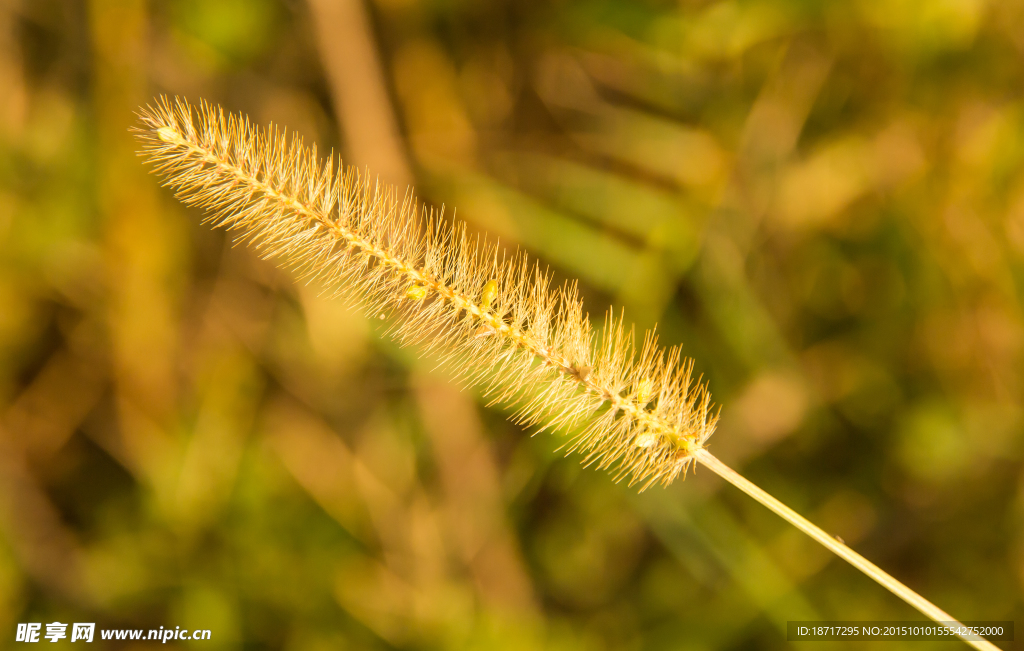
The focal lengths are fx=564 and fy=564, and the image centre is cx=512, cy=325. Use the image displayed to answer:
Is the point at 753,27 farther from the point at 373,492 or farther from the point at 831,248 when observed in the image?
the point at 373,492

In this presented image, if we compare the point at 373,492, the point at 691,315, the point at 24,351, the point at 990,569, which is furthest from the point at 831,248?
the point at 24,351

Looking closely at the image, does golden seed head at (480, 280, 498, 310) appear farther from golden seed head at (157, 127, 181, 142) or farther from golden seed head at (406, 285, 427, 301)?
golden seed head at (157, 127, 181, 142)

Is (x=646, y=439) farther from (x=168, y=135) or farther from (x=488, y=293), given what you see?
(x=168, y=135)

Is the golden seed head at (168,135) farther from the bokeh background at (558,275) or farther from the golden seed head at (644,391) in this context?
the bokeh background at (558,275)
